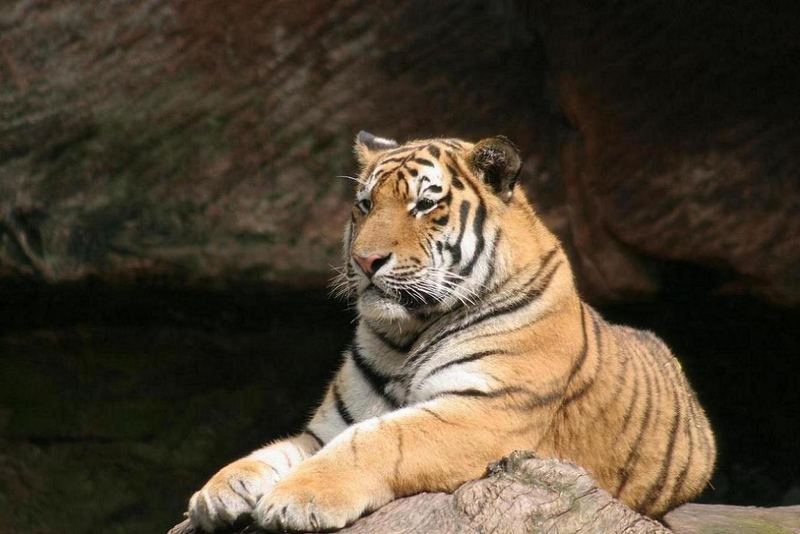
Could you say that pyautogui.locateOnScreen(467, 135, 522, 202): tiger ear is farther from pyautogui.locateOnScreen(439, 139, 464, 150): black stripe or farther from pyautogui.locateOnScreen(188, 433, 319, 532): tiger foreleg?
pyautogui.locateOnScreen(188, 433, 319, 532): tiger foreleg

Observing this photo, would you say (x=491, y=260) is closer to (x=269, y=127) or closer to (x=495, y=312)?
(x=495, y=312)

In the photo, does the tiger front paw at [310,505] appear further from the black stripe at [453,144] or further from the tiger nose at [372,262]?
the black stripe at [453,144]

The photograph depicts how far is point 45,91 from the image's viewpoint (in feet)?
17.6

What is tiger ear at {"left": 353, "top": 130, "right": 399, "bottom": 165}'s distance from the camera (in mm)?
4250

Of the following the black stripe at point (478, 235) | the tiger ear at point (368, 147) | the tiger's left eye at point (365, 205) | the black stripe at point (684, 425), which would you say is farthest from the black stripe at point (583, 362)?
the tiger ear at point (368, 147)

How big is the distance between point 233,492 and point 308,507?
Result: 0.38m

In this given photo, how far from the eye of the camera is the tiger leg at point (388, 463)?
311 centimetres

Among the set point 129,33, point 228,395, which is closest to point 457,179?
point 129,33

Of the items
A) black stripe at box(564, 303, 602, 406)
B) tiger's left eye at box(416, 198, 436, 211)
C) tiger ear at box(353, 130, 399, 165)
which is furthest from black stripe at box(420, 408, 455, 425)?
tiger ear at box(353, 130, 399, 165)

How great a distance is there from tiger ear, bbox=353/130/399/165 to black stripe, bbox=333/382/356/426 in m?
0.82

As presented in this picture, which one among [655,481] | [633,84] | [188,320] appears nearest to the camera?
[655,481]

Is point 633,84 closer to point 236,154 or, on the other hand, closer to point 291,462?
point 236,154

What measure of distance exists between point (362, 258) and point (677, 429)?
140cm

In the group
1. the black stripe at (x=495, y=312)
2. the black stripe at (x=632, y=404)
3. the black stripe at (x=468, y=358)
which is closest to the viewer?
the black stripe at (x=468, y=358)
